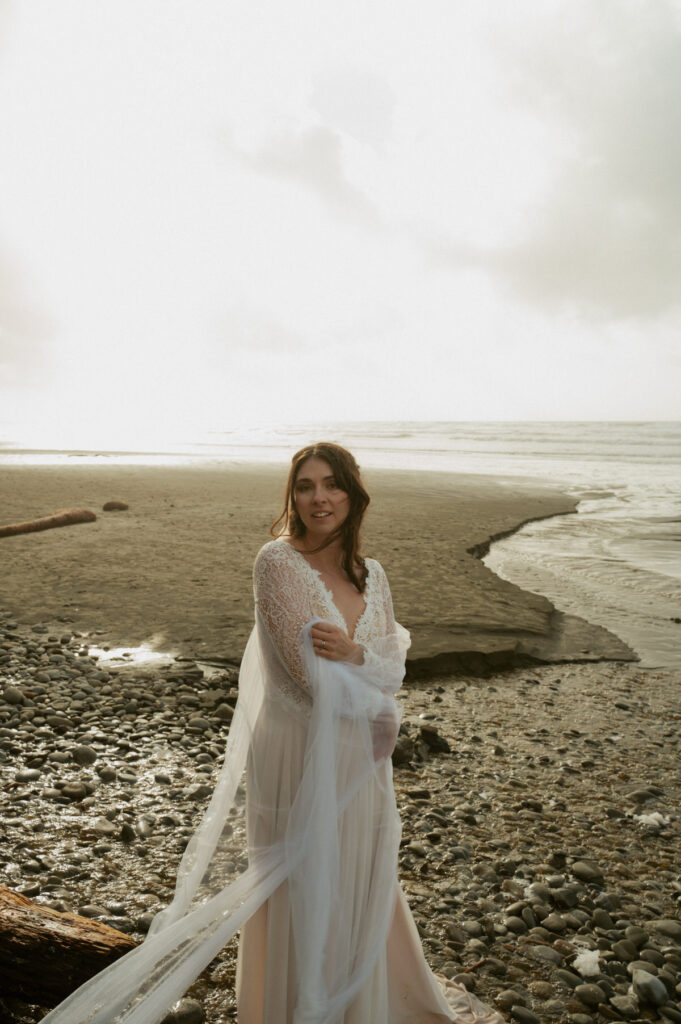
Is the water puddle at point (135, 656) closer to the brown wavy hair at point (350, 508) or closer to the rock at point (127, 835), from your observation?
the rock at point (127, 835)

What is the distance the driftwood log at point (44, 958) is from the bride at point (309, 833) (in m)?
0.24

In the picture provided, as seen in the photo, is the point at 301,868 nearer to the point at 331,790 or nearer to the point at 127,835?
the point at 331,790

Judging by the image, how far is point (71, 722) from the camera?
18.6ft

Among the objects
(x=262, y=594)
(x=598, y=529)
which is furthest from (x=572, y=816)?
(x=598, y=529)

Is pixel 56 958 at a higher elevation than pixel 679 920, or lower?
higher

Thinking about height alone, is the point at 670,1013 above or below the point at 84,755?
below

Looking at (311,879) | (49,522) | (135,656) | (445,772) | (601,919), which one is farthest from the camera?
(49,522)

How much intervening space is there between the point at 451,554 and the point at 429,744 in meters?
7.04

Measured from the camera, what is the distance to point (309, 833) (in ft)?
8.61

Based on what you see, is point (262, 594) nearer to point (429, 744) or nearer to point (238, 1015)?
point (238, 1015)

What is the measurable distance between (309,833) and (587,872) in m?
2.40

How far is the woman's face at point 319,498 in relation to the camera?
9.65ft

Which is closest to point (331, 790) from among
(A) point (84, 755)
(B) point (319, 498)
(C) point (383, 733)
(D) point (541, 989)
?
(C) point (383, 733)

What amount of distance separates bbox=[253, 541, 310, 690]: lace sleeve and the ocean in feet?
20.6
